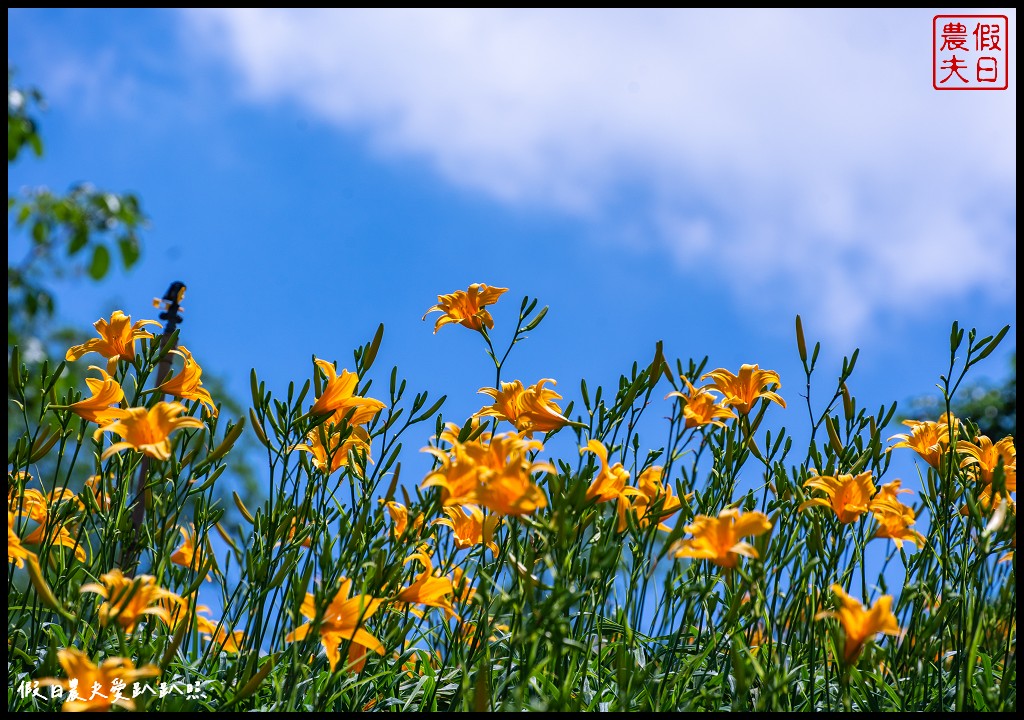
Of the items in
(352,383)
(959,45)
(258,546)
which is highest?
(959,45)

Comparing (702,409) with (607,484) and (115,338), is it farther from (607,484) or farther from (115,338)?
(115,338)

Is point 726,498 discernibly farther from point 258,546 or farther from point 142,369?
point 142,369

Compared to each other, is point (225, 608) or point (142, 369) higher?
point (142, 369)

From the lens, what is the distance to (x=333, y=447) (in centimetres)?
229

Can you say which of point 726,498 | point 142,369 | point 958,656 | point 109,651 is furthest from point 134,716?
point 958,656

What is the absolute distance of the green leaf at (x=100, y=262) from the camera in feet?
18.3

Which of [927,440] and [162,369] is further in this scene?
[162,369]

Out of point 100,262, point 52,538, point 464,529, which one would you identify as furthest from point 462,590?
point 100,262

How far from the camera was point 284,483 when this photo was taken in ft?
7.01

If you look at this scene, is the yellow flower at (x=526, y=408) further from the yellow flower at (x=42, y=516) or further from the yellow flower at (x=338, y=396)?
the yellow flower at (x=42, y=516)

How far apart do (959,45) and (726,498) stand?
205 cm

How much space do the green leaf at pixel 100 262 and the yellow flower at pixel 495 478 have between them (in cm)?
459

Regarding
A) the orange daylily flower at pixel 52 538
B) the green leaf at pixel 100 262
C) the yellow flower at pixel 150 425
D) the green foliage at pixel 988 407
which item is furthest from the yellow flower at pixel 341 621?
the green foliage at pixel 988 407

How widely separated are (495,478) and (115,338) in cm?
126
